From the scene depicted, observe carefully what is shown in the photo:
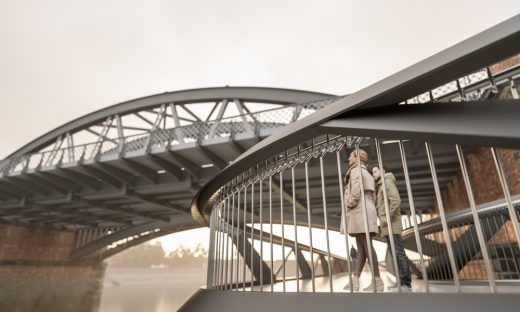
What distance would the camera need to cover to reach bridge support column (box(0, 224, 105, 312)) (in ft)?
81.4

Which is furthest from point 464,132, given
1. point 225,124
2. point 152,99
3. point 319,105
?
point 152,99

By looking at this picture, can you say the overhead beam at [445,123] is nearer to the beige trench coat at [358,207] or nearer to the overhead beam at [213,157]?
the beige trench coat at [358,207]

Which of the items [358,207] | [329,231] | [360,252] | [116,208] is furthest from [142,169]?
[358,207]

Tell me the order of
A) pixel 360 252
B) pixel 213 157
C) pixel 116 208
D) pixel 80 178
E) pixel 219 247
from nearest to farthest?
pixel 360 252, pixel 219 247, pixel 213 157, pixel 80 178, pixel 116 208

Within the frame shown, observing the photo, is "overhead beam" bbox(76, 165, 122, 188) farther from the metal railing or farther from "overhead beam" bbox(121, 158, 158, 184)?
the metal railing

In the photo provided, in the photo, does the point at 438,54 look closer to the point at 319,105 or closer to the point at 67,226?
the point at 319,105

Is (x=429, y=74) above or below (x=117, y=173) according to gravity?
below

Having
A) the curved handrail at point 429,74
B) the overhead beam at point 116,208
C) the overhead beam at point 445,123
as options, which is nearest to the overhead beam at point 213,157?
the curved handrail at point 429,74

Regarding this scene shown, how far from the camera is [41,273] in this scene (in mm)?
27703

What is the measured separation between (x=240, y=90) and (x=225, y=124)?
440 cm

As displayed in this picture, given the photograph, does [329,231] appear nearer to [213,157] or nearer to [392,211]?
[392,211]

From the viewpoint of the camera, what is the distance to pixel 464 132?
1623mm

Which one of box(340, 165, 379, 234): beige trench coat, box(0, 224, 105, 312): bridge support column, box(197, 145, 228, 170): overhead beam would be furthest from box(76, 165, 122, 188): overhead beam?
box(0, 224, 105, 312): bridge support column

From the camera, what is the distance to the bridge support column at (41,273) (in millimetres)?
24812
